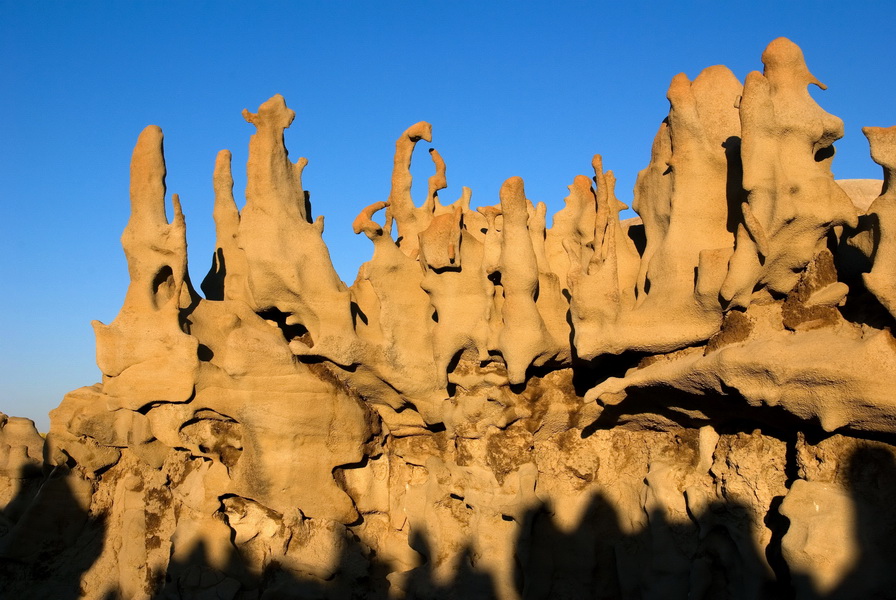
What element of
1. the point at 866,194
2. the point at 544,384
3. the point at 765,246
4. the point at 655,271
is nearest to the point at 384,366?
the point at 544,384

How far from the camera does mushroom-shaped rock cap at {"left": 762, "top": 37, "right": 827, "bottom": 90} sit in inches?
199

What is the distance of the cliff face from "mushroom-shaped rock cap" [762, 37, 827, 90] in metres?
0.02

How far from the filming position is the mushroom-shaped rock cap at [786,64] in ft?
16.6

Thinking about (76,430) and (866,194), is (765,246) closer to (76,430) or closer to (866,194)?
(866,194)

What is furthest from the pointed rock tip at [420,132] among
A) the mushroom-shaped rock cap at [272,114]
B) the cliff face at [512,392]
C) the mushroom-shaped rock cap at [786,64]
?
the mushroom-shaped rock cap at [786,64]

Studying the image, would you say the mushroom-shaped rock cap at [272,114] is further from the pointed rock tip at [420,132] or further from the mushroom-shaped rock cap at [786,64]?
the mushroom-shaped rock cap at [786,64]

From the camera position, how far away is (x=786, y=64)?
5.05m

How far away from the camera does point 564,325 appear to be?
6117 mm

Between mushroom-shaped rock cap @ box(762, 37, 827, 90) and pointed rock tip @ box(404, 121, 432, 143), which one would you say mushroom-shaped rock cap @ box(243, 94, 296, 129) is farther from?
mushroom-shaped rock cap @ box(762, 37, 827, 90)

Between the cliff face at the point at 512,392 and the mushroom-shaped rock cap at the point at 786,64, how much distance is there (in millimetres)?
16

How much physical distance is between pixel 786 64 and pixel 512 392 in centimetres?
280

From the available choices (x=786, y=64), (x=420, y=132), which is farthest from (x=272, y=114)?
(x=786, y=64)

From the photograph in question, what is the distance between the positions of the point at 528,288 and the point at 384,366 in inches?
50.6

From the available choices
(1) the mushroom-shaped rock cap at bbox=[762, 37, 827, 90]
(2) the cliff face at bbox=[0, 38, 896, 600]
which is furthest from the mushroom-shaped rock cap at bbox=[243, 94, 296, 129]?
(1) the mushroom-shaped rock cap at bbox=[762, 37, 827, 90]
